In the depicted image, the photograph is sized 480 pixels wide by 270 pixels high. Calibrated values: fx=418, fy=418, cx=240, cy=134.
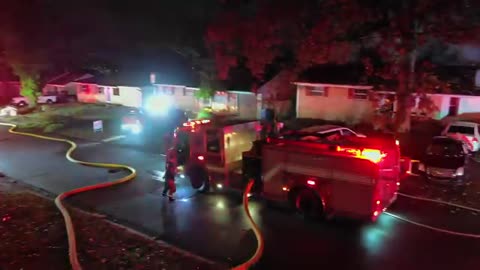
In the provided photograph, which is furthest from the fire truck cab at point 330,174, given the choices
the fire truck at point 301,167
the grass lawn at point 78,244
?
the grass lawn at point 78,244

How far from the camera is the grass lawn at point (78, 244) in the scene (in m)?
8.83

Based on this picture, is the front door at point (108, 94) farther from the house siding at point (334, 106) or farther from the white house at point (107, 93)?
the house siding at point (334, 106)

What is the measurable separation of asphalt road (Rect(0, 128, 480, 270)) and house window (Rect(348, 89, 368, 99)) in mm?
11201

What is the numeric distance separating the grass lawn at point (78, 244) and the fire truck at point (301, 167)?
3.31 metres

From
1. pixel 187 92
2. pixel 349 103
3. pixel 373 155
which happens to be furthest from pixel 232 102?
pixel 373 155

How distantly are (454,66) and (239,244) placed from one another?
73.8ft

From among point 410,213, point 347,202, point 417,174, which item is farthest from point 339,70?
point 347,202

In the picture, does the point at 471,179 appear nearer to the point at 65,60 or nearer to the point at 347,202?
the point at 347,202

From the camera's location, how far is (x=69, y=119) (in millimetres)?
34844

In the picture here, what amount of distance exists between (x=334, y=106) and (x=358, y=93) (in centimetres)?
184

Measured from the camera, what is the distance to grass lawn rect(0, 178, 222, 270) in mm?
8828

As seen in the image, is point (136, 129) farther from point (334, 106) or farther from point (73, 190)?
point (334, 106)

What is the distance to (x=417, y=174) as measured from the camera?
15.8 metres

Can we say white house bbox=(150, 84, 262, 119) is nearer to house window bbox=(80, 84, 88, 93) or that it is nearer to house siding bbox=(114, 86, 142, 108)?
house siding bbox=(114, 86, 142, 108)
